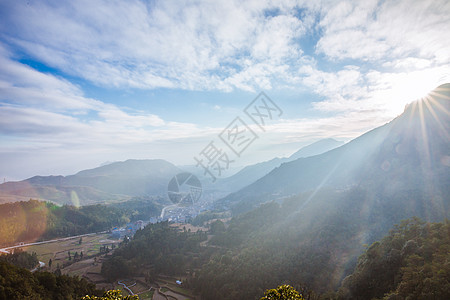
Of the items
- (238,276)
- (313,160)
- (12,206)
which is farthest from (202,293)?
(313,160)

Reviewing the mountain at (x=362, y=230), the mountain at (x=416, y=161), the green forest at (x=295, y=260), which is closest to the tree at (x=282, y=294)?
the green forest at (x=295, y=260)

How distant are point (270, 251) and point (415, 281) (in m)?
27.1

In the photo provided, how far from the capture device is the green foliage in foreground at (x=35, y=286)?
21672 millimetres

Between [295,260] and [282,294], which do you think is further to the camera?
[295,260]

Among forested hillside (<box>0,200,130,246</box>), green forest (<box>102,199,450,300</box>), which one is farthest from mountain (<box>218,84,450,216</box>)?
forested hillside (<box>0,200,130,246</box>)

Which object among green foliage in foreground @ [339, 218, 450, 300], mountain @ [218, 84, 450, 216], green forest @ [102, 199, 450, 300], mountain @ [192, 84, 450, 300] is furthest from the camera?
mountain @ [218, 84, 450, 216]

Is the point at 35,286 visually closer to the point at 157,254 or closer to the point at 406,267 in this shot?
the point at 157,254

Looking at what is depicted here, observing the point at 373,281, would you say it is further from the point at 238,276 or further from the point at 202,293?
the point at 202,293

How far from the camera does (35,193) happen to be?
171250 millimetres

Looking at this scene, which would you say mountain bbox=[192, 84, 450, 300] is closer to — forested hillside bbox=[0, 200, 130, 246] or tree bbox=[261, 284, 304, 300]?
tree bbox=[261, 284, 304, 300]

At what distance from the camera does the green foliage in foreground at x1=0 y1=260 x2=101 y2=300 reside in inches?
853

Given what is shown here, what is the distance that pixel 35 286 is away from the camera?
2519 centimetres

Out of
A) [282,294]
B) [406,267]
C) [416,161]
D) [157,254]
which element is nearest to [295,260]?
[406,267]

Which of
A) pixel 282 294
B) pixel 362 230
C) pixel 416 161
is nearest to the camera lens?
pixel 282 294
